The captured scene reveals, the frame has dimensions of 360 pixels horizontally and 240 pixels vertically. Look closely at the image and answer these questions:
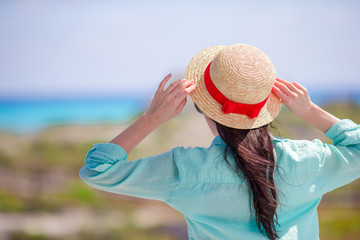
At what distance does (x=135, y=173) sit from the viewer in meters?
0.94

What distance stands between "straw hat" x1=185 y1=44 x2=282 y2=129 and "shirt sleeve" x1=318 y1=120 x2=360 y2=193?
0.66 ft

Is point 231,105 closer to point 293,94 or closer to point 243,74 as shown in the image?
point 243,74

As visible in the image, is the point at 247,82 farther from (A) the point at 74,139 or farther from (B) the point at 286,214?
(A) the point at 74,139

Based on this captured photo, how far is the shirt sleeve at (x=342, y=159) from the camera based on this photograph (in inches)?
40.9

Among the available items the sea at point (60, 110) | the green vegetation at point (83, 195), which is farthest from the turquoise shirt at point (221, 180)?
the sea at point (60, 110)

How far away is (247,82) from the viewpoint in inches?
39.1

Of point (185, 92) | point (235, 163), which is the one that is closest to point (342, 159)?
point (235, 163)

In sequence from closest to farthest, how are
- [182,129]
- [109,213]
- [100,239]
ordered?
[100,239]
[109,213]
[182,129]

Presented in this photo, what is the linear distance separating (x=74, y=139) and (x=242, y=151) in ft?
24.3

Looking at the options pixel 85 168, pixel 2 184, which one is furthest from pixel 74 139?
pixel 85 168

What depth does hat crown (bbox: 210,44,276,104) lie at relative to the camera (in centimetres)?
99

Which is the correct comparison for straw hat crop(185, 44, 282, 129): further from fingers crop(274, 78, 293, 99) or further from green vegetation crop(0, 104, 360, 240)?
green vegetation crop(0, 104, 360, 240)

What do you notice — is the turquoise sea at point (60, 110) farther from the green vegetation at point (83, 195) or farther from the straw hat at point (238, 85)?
the straw hat at point (238, 85)

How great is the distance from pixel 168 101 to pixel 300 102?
1.34ft
